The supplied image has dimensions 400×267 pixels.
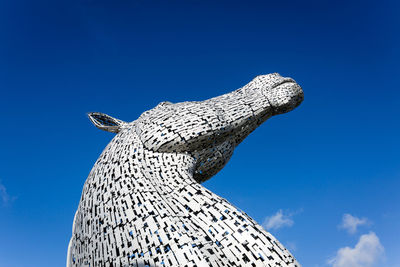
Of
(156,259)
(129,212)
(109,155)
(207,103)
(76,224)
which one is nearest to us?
(156,259)

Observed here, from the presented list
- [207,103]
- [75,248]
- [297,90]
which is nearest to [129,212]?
[75,248]

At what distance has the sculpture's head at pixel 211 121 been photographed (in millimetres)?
3244

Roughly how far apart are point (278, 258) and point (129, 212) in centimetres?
112

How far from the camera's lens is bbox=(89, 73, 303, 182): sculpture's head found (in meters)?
3.24

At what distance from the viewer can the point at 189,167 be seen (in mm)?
3176

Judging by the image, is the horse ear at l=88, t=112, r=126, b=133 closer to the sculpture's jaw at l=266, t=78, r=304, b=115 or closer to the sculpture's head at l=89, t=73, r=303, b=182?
the sculpture's head at l=89, t=73, r=303, b=182

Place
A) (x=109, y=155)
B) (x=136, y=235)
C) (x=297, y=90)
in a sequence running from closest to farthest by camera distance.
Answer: (x=136, y=235) → (x=109, y=155) → (x=297, y=90)

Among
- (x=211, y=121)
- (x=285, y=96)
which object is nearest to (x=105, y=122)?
(x=211, y=121)

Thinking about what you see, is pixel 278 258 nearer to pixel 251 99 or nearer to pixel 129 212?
pixel 129 212

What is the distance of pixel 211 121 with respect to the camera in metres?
3.38

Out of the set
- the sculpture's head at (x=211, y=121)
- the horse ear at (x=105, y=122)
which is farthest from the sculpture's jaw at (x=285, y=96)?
the horse ear at (x=105, y=122)

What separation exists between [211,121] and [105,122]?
176cm

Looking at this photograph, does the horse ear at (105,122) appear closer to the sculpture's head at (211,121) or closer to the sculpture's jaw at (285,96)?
the sculpture's head at (211,121)

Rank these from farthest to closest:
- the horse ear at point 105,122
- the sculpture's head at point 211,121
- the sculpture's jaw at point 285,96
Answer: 1. the horse ear at point 105,122
2. the sculpture's jaw at point 285,96
3. the sculpture's head at point 211,121
